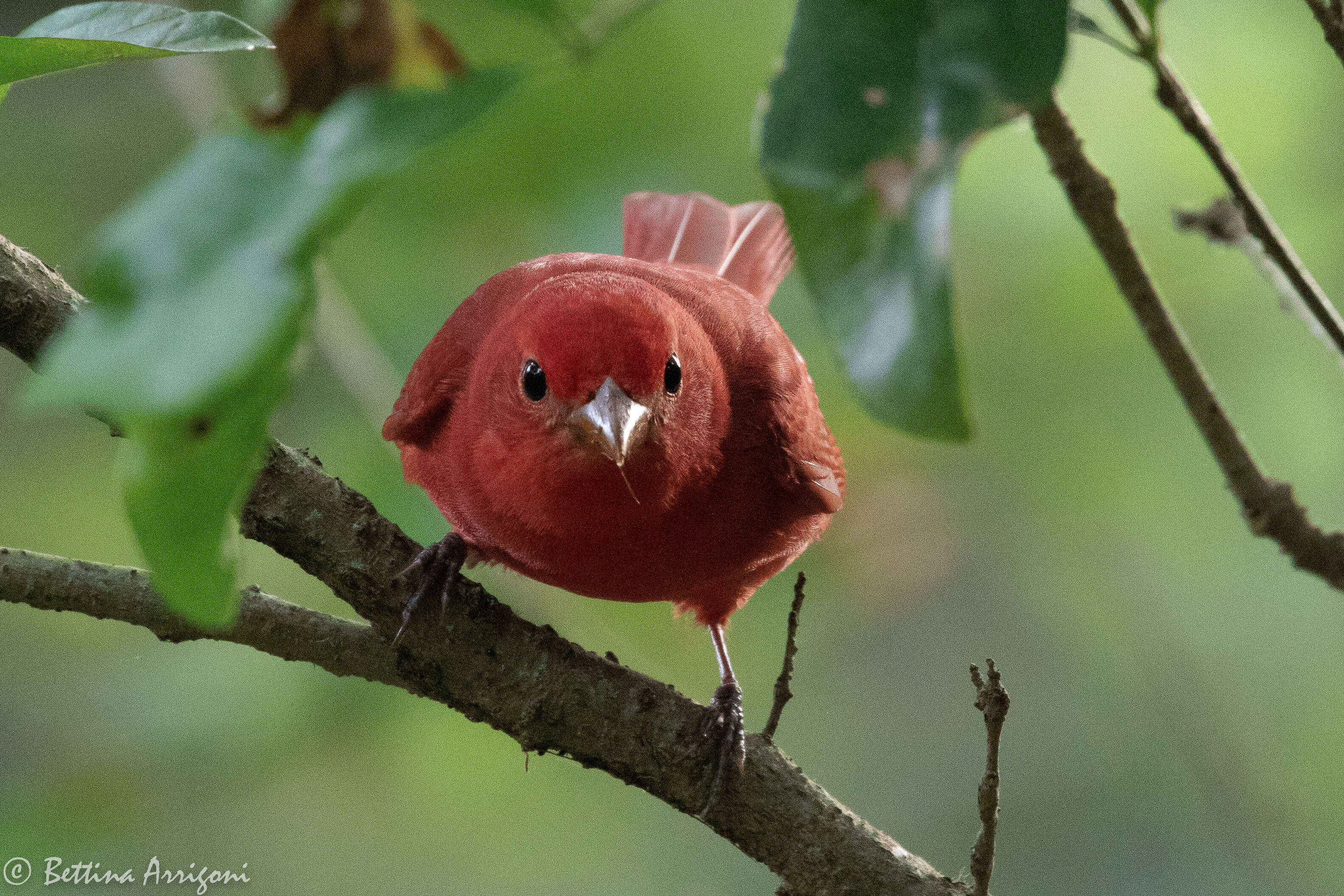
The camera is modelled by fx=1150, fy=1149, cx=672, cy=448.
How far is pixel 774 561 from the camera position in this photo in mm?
2629

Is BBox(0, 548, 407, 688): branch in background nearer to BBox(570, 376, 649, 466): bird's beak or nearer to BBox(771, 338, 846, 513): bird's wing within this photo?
BBox(570, 376, 649, 466): bird's beak

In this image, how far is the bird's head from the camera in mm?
1948

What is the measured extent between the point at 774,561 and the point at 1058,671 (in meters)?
2.88

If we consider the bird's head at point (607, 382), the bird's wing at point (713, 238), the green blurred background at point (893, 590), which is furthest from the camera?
the green blurred background at point (893, 590)

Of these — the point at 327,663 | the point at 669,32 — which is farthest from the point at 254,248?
the point at 669,32

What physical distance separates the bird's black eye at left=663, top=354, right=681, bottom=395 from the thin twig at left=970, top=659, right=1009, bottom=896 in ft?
2.31

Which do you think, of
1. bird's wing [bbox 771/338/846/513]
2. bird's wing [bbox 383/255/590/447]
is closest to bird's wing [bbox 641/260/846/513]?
bird's wing [bbox 771/338/846/513]

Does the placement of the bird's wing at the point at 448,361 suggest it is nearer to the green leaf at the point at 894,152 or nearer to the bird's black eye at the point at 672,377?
the bird's black eye at the point at 672,377

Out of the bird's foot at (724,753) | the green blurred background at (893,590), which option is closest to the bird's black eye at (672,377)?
the bird's foot at (724,753)

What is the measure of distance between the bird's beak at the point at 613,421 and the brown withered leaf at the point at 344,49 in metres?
0.81

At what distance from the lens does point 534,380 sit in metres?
2.05

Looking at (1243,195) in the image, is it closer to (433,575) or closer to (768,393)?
(768,393)

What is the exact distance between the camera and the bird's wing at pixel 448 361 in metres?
2.39

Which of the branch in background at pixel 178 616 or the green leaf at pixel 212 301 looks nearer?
the green leaf at pixel 212 301
